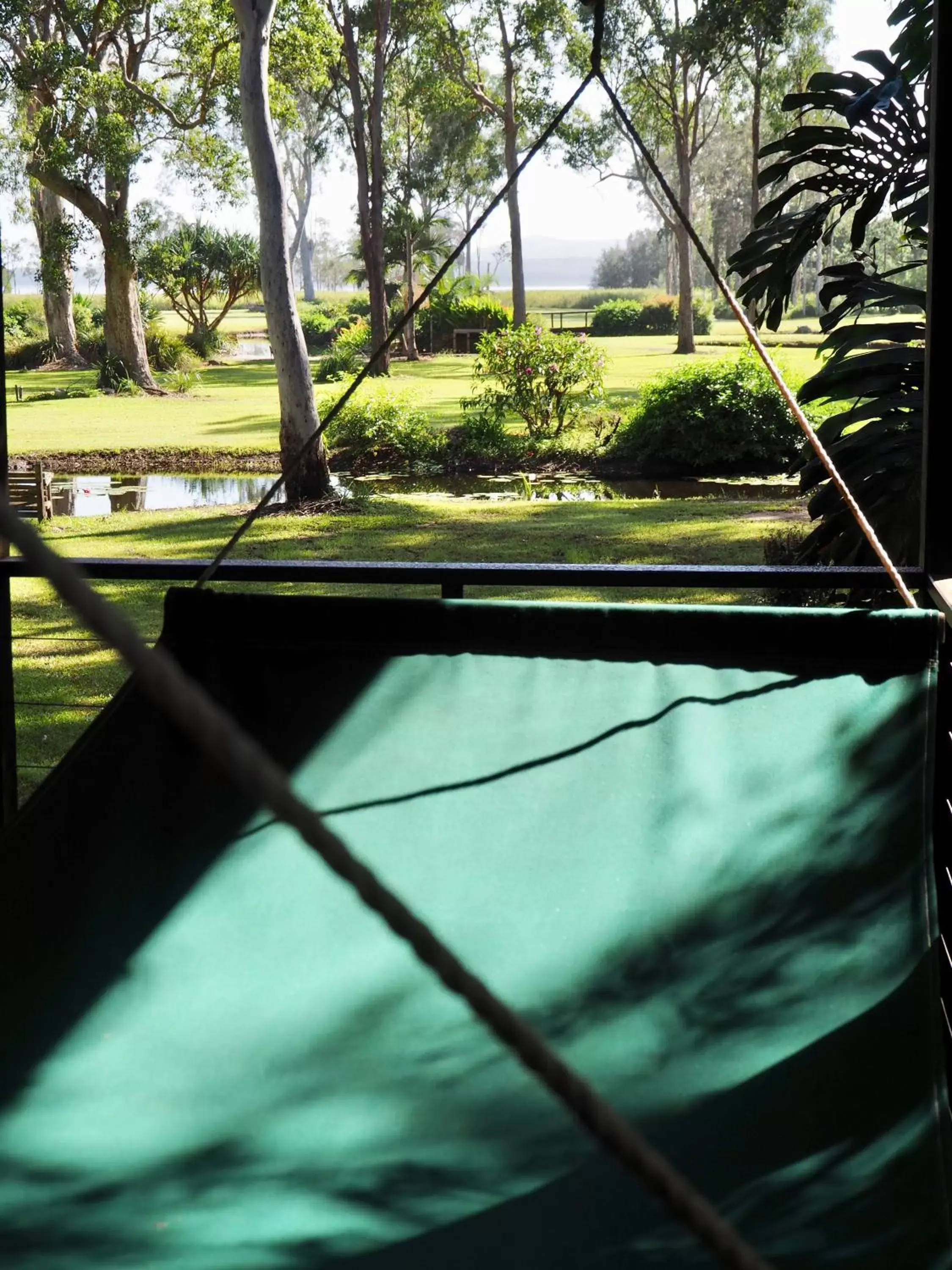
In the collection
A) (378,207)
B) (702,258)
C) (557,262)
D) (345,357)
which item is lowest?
(702,258)

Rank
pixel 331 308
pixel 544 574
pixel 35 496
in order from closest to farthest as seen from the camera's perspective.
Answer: pixel 544 574, pixel 35 496, pixel 331 308

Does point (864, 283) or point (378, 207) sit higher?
point (378, 207)

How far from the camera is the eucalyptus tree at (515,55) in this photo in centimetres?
1495

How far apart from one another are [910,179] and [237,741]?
137 inches

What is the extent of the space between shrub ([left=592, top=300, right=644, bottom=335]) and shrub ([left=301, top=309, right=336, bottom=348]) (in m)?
3.69

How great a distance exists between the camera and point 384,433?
378 inches

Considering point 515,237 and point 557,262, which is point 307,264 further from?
point 557,262

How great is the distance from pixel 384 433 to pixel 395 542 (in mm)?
2728

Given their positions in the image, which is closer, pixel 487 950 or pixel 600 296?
pixel 487 950

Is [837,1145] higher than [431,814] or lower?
lower

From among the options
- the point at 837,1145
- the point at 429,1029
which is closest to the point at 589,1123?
the point at 837,1145

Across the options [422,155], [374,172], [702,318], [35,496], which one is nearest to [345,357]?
[374,172]

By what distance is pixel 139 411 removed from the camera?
1190 cm

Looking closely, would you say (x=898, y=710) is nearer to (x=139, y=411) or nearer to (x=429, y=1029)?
(x=429, y=1029)
